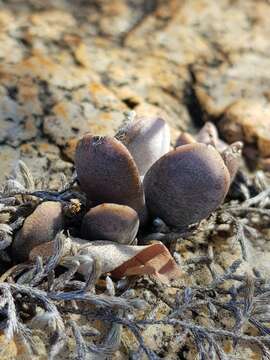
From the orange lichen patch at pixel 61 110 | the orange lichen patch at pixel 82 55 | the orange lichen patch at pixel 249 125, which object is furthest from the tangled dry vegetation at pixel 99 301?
the orange lichen patch at pixel 82 55

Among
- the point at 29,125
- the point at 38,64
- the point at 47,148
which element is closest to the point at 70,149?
the point at 47,148

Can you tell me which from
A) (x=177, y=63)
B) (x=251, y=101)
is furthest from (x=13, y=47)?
(x=251, y=101)

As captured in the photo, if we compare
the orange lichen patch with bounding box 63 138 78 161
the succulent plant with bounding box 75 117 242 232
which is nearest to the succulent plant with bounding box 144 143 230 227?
the succulent plant with bounding box 75 117 242 232

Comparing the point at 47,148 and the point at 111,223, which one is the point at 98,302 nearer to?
the point at 111,223

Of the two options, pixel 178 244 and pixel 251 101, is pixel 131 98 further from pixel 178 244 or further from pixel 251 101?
pixel 178 244

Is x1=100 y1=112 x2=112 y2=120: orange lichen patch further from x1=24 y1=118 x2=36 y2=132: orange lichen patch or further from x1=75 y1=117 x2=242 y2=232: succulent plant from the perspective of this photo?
x1=75 y1=117 x2=242 y2=232: succulent plant

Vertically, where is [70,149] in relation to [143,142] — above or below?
below
